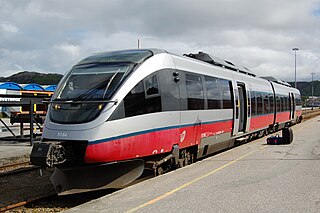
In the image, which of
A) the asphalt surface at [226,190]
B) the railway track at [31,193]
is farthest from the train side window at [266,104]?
the railway track at [31,193]

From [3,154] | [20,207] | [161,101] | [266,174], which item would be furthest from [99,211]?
[3,154]

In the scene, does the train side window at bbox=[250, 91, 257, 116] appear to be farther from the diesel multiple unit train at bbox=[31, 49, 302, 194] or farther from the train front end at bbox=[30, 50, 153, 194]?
the train front end at bbox=[30, 50, 153, 194]

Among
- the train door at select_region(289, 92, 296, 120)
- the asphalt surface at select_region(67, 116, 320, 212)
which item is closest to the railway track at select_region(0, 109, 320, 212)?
the asphalt surface at select_region(67, 116, 320, 212)

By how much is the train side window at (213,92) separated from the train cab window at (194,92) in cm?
62

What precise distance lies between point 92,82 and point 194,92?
3283mm

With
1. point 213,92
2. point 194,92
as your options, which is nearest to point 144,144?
point 194,92

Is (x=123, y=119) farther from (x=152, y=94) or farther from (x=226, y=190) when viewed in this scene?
(x=226, y=190)

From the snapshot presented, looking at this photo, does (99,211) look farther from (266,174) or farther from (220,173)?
(266,174)

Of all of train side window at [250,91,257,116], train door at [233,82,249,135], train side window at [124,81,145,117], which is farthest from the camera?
train side window at [250,91,257,116]

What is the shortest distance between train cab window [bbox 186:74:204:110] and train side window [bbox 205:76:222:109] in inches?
24.3

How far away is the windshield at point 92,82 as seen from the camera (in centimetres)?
748

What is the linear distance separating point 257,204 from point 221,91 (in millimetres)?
6571

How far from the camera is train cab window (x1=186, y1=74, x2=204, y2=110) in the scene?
32.1ft

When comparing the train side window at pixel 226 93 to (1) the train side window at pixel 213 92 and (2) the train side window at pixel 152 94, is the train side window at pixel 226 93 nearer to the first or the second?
(1) the train side window at pixel 213 92
